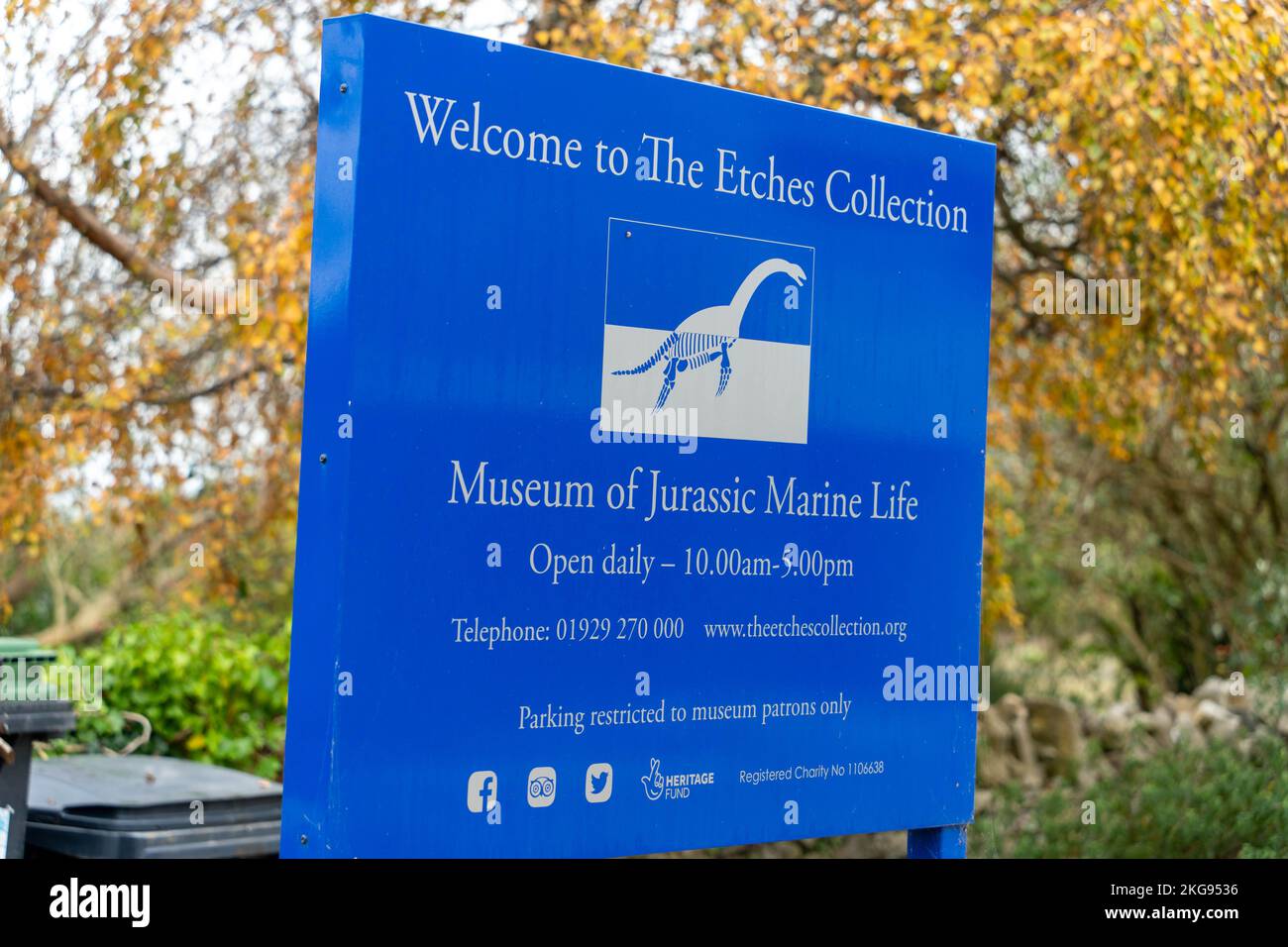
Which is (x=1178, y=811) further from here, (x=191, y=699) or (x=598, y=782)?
(x=191, y=699)

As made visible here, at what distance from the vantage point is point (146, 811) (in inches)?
189

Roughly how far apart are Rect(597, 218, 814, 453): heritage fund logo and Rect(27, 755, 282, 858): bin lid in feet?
7.99

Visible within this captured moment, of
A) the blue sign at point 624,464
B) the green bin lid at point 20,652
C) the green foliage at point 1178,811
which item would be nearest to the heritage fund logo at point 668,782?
the blue sign at point 624,464

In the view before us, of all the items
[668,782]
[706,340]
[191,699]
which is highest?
[706,340]

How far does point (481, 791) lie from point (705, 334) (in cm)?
114

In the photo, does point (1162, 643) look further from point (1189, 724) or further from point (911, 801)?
point (911, 801)

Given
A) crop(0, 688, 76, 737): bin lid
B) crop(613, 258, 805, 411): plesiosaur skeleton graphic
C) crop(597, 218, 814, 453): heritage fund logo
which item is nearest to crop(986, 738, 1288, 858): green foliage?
A: crop(597, 218, 814, 453): heritage fund logo

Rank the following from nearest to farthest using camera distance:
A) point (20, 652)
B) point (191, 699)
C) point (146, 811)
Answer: point (20, 652)
point (146, 811)
point (191, 699)

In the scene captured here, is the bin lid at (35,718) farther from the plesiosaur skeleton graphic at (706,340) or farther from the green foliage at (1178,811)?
the green foliage at (1178,811)

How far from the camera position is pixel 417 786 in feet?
9.70

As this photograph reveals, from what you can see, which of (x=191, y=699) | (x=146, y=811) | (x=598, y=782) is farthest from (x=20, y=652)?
(x=191, y=699)

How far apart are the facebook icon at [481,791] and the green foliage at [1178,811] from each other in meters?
3.69

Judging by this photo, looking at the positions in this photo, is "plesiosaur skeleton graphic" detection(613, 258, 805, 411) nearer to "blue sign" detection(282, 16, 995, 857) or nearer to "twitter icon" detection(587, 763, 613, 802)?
"blue sign" detection(282, 16, 995, 857)

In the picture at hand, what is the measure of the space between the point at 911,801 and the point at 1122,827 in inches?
133
